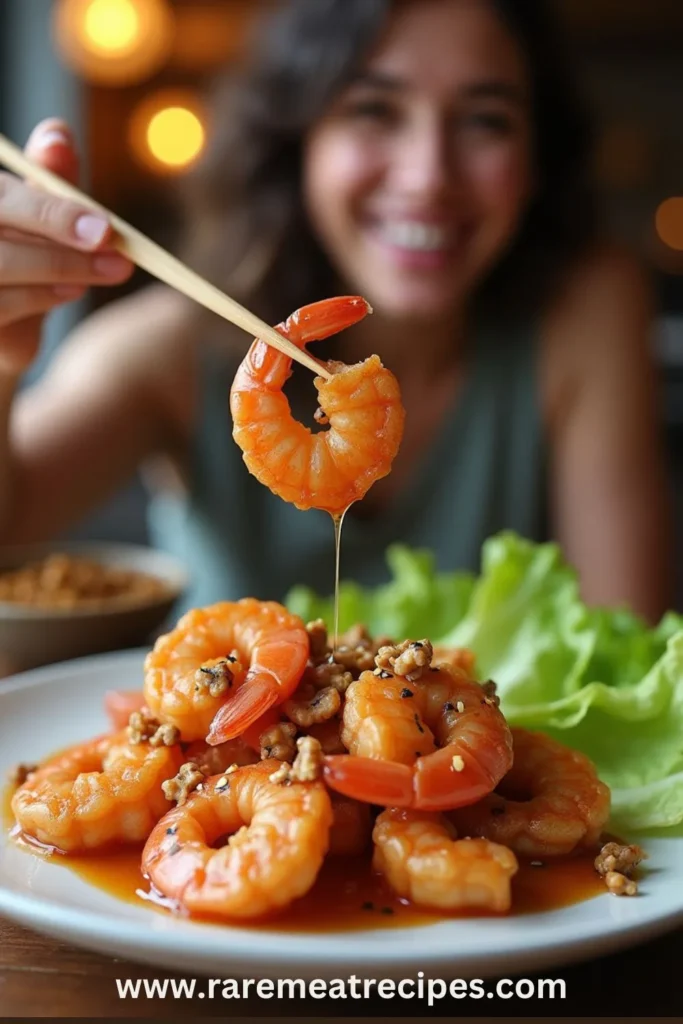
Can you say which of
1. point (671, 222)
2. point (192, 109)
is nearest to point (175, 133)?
point (192, 109)

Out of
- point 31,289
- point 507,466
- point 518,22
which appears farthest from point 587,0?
point 31,289

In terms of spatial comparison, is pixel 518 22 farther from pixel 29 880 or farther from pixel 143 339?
pixel 29 880

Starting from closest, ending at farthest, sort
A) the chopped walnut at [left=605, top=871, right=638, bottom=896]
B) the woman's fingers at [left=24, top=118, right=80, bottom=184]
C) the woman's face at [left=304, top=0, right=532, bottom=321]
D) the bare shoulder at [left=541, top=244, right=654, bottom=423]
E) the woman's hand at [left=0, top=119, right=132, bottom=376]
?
the chopped walnut at [left=605, top=871, right=638, bottom=896], the woman's hand at [left=0, top=119, right=132, bottom=376], the woman's fingers at [left=24, top=118, right=80, bottom=184], the woman's face at [left=304, top=0, right=532, bottom=321], the bare shoulder at [left=541, top=244, right=654, bottom=423]

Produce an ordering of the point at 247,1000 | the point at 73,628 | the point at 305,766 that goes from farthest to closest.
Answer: the point at 73,628 → the point at 305,766 → the point at 247,1000

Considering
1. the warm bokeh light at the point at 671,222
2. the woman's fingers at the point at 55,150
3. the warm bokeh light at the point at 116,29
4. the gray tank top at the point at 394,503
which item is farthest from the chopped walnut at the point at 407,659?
the warm bokeh light at the point at 671,222

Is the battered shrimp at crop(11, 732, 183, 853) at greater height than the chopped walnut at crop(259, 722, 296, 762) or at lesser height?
lesser

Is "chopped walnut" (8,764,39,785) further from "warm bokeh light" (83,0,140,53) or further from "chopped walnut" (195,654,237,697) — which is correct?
"warm bokeh light" (83,0,140,53)

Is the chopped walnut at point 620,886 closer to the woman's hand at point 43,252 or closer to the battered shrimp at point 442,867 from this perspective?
the battered shrimp at point 442,867

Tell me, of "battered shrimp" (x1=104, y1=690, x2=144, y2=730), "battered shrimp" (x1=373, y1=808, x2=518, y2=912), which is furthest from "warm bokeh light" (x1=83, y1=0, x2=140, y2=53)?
"battered shrimp" (x1=373, y1=808, x2=518, y2=912)

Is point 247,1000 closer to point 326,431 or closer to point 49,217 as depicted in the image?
point 326,431
